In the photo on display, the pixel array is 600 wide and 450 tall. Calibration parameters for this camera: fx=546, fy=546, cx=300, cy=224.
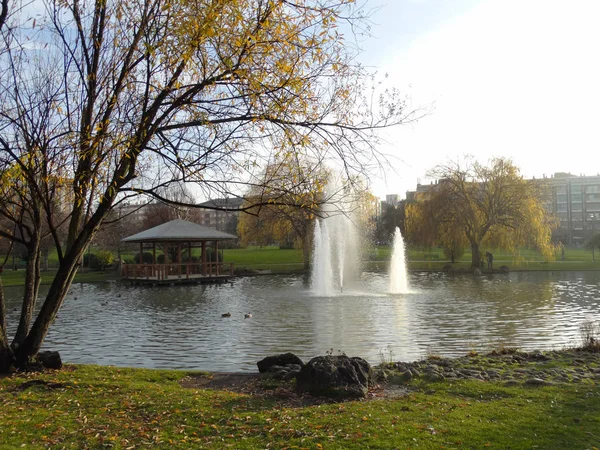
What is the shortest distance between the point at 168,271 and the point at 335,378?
27309 millimetres

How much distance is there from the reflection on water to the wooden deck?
5793mm

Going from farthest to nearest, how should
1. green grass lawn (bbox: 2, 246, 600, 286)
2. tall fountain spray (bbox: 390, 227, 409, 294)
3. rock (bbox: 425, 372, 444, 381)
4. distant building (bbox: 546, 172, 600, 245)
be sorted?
1. distant building (bbox: 546, 172, 600, 245)
2. green grass lawn (bbox: 2, 246, 600, 286)
3. tall fountain spray (bbox: 390, 227, 409, 294)
4. rock (bbox: 425, 372, 444, 381)

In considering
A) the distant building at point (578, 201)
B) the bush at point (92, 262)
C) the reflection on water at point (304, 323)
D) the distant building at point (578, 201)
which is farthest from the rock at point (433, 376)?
the distant building at point (578, 201)

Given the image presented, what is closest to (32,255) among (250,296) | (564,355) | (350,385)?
(350,385)

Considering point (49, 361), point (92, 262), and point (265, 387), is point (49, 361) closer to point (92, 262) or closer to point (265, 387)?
point (265, 387)

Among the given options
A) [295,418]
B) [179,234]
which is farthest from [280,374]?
[179,234]

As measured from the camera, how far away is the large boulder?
22.1 feet

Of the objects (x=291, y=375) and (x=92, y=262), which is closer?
(x=291, y=375)

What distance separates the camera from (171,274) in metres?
33.3

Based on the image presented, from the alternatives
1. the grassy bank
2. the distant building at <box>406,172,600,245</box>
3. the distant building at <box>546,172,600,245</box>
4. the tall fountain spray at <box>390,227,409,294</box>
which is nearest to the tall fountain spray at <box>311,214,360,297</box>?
the tall fountain spray at <box>390,227,409,294</box>

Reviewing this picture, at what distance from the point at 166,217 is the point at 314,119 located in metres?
45.0

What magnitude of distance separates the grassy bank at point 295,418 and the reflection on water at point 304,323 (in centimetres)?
323

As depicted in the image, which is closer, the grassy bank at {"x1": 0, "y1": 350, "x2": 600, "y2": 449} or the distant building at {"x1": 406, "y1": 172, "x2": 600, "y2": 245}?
the grassy bank at {"x1": 0, "y1": 350, "x2": 600, "y2": 449}

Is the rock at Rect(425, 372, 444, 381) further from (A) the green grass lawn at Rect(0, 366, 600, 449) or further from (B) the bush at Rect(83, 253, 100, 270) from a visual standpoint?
(B) the bush at Rect(83, 253, 100, 270)
